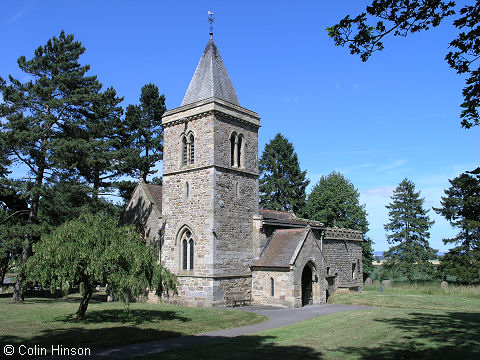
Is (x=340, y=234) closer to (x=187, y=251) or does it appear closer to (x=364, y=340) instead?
(x=187, y=251)

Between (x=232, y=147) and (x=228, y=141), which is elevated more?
(x=228, y=141)

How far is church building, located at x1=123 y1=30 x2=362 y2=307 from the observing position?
23156 mm

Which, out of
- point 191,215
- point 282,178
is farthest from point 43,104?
point 282,178

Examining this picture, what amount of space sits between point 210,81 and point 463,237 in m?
29.6

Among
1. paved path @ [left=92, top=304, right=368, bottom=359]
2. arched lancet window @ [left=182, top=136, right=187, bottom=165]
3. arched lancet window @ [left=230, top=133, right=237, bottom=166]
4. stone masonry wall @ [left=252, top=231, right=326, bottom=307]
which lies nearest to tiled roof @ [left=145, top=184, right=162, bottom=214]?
arched lancet window @ [left=182, top=136, right=187, bottom=165]

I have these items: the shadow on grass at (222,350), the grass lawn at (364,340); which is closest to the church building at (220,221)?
the grass lawn at (364,340)

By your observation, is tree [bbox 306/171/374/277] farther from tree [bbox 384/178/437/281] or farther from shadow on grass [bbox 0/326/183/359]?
shadow on grass [bbox 0/326/183/359]

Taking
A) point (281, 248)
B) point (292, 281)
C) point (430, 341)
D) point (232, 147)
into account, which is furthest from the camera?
point (232, 147)

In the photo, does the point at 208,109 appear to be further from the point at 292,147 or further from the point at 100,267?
the point at 292,147

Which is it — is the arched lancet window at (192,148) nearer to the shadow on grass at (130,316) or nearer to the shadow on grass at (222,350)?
the shadow on grass at (130,316)

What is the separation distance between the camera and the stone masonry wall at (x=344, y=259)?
31184 millimetres

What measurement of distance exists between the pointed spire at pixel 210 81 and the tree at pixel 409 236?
1114 inches

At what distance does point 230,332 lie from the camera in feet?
49.4

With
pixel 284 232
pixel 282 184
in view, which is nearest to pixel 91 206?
pixel 284 232
